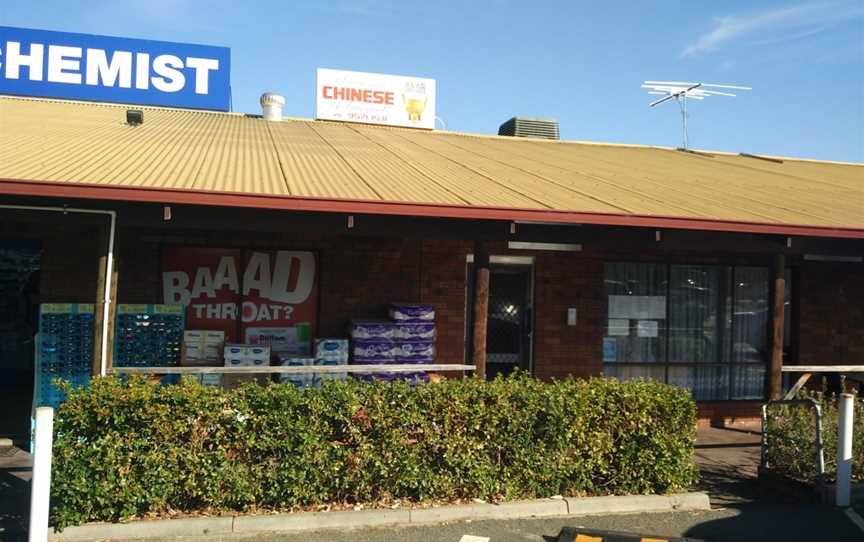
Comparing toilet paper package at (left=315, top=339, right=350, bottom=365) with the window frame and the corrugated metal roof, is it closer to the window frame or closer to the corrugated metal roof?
the corrugated metal roof

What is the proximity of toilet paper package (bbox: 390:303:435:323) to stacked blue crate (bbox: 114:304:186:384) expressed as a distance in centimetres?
268

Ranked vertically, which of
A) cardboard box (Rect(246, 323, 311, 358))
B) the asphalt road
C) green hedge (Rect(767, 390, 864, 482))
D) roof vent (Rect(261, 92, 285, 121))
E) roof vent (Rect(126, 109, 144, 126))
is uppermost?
roof vent (Rect(261, 92, 285, 121))

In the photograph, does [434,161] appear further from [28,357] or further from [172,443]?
[28,357]

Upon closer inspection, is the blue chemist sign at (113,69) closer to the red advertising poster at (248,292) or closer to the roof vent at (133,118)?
the roof vent at (133,118)

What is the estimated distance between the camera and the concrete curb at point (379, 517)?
5.75 m

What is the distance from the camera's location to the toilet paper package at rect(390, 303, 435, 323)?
33.5ft

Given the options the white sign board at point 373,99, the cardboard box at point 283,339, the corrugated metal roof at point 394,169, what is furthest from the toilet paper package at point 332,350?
the white sign board at point 373,99

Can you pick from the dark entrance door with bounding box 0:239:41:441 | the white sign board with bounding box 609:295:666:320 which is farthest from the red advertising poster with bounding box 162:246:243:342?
the white sign board with bounding box 609:295:666:320

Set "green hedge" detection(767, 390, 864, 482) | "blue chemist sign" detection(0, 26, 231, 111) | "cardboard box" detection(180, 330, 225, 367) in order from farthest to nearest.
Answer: "blue chemist sign" detection(0, 26, 231, 111) < "cardboard box" detection(180, 330, 225, 367) < "green hedge" detection(767, 390, 864, 482)

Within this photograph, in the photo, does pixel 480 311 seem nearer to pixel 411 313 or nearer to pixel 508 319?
pixel 411 313

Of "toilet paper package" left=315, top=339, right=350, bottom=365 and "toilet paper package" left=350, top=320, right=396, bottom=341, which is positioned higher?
"toilet paper package" left=350, top=320, right=396, bottom=341

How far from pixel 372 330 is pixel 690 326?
193 inches

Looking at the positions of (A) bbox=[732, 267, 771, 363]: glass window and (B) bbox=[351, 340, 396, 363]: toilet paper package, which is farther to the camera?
(A) bbox=[732, 267, 771, 363]: glass window

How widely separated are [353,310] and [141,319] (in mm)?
2769
